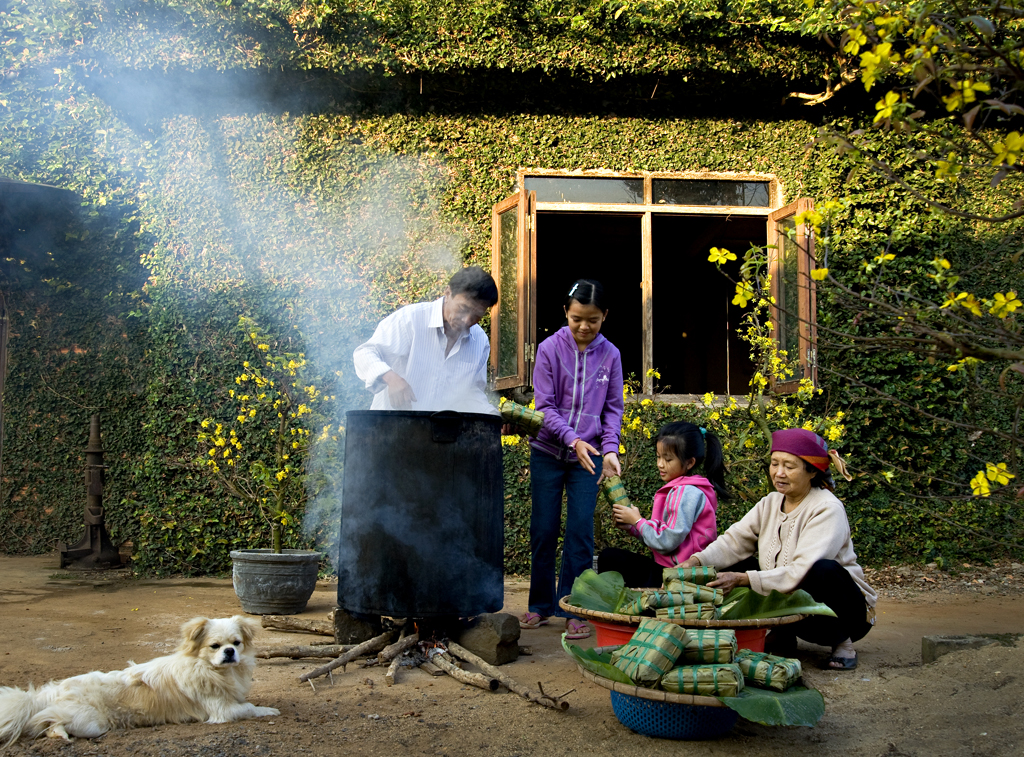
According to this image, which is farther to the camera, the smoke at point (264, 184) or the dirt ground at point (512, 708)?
the smoke at point (264, 184)

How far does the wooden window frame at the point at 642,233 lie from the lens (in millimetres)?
6129

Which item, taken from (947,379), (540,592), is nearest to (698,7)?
(947,379)

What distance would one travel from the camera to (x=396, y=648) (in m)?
3.29

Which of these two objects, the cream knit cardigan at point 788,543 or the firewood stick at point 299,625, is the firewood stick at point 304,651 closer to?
the firewood stick at point 299,625

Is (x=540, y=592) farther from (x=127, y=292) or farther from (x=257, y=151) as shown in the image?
(x=127, y=292)

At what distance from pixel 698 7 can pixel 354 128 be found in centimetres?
296

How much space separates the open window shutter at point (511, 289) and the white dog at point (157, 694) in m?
3.73

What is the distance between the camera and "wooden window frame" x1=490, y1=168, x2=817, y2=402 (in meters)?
6.13

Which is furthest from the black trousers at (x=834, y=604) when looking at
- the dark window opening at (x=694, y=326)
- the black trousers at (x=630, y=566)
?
the dark window opening at (x=694, y=326)

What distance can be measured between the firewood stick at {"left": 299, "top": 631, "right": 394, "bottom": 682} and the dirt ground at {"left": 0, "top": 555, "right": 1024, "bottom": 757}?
4cm

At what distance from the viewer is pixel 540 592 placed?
411 centimetres

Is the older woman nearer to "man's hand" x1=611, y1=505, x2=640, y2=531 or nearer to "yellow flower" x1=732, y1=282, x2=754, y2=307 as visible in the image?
"man's hand" x1=611, y1=505, x2=640, y2=531

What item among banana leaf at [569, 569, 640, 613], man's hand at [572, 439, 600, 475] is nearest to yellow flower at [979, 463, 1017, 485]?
banana leaf at [569, 569, 640, 613]

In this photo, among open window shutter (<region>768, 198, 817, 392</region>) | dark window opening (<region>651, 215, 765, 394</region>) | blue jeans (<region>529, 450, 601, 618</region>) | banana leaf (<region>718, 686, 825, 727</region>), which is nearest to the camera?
banana leaf (<region>718, 686, 825, 727</region>)
